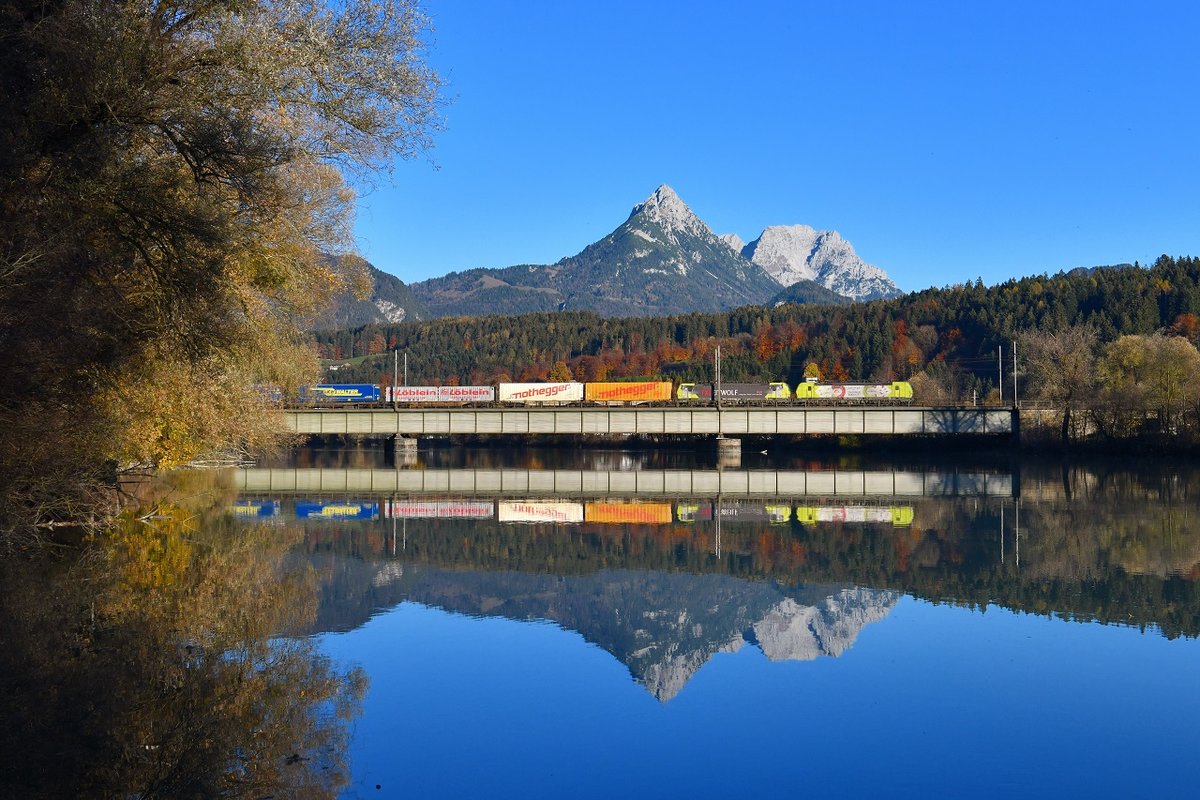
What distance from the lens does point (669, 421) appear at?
91688mm

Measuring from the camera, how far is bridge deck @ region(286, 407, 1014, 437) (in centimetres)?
9050

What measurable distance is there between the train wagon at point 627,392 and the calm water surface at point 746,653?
7055 centimetres

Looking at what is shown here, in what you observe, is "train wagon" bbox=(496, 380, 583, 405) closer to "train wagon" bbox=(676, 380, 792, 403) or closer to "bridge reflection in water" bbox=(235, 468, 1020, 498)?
"train wagon" bbox=(676, 380, 792, 403)

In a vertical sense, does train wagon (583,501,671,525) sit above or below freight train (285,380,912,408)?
below

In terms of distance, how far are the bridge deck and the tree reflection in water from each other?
69454 millimetres

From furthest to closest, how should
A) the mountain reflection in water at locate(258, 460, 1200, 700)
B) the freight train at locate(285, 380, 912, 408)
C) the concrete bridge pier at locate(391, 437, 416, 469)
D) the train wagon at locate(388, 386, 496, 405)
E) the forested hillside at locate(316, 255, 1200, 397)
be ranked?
1. the forested hillside at locate(316, 255, 1200, 397)
2. the freight train at locate(285, 380, 912, 408)
3. the train wagon at locate(388, 386, 496, 405)
4. the concrete bridge pier at locate(391, 437, 416, 469)
5. the mountain reflection in water at locate(258, 460, 1200, 700)

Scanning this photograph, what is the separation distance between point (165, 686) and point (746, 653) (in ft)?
28.5

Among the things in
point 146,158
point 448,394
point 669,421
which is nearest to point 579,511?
point 146,158

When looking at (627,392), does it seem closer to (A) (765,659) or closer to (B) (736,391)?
(B) (736,391)

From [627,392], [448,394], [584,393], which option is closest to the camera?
[448,394]

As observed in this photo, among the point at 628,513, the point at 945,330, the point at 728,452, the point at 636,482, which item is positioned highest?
the point at 945,330

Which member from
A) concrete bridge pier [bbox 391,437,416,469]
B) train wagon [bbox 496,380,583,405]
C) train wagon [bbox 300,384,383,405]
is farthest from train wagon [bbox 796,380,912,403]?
train wagon [bbox 300,384,383,405]

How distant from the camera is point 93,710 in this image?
38.7 ft

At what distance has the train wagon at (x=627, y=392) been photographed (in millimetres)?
109188
